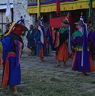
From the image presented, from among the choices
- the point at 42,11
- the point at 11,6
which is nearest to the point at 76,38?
the point at 42,11

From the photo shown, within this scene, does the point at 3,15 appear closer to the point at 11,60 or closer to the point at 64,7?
the point at 64,7

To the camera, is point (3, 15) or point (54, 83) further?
point (3, 15)

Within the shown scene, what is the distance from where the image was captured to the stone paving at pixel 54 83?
34.9 ft

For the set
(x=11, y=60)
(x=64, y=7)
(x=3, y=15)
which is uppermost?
(x=64, y=7)

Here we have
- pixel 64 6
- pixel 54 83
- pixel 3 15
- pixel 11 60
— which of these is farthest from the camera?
pixel 3 15

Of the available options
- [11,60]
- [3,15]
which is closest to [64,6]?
[3,15]

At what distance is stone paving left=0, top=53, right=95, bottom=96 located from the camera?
10.6m

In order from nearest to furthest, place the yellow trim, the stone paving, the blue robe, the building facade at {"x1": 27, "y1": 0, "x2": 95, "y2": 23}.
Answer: the blue robe < the stone paving < the yellow trim < the building facade at {"x1": 27, "y1": 0, "x2": 95, "y2": 23}

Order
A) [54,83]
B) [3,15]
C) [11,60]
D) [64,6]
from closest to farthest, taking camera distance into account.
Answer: [11,60], [54,83], [64,6], [3,15]

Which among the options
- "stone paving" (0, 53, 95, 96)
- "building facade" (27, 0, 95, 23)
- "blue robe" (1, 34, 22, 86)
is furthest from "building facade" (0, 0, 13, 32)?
"blue robe" (1, 34, 22, 86)

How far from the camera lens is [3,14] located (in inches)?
1126

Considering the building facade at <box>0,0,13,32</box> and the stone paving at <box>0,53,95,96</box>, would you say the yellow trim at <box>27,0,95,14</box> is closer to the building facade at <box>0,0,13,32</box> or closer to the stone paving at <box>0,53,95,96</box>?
the building facade at <box>0,0,13,32</box>

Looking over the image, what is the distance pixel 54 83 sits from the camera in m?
12.1

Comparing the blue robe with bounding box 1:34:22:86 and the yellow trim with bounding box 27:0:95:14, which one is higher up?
the yellow trim with bounding box 27:0:95:14
